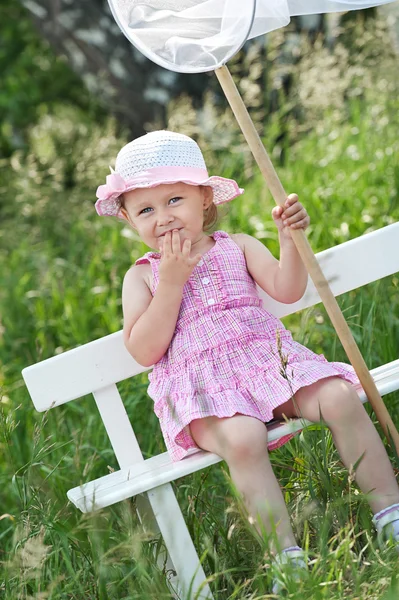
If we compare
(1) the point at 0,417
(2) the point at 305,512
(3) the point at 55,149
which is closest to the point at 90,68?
(3) the point at 55,149

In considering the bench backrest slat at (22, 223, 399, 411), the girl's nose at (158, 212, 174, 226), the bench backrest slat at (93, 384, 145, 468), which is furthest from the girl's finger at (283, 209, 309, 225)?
the bench backrest slat at (93, 384, 145, 468)

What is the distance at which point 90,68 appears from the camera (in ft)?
18.3

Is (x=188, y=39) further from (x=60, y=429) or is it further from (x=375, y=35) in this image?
(x=375, y=35)

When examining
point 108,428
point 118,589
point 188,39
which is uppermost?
point 188,39

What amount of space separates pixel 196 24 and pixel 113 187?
468mm

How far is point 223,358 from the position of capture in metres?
2.32

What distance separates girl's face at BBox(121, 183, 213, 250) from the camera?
2.32 meters

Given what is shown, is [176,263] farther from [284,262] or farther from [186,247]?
[284,262]

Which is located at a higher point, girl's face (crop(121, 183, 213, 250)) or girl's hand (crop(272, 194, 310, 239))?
girl's face (crop(121, 183, 213, 250))

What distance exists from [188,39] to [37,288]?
2.52 m

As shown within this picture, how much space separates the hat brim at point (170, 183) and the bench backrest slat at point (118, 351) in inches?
12.1

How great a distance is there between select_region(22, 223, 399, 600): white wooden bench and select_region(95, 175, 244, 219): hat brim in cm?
31

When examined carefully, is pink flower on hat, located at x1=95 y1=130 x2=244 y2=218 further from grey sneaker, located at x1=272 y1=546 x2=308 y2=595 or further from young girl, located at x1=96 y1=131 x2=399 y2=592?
grey sneaker, located at x1=272 y1=546 x2=308 y2=595

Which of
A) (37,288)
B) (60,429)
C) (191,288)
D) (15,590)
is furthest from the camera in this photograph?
(37,288)
